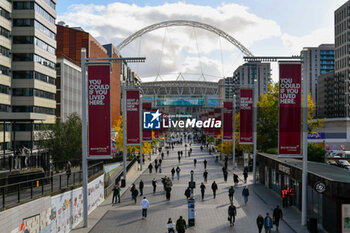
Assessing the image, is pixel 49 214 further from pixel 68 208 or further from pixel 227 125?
pixel 227 125

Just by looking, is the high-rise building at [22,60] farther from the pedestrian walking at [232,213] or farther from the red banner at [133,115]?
the pedestrian walking at [232,213]

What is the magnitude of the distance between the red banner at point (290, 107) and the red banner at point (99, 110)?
934 cm

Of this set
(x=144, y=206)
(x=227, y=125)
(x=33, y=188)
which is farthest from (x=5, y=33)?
(x=33, y=188)

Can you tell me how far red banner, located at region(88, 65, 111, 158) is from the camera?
21.0m

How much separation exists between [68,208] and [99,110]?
5.36 m

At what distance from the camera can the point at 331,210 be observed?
19359mm

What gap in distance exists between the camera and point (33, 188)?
680 inches

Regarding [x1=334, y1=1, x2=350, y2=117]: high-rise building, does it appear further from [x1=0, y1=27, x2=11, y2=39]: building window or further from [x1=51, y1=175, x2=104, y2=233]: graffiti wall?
[x1=51, y1=175, x2=104, y2=233]: graffiti wall

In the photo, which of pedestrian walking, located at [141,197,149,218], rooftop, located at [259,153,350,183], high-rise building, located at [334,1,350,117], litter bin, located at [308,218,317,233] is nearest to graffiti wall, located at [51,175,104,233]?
pedestrian walking, located at [141,197,149,218]

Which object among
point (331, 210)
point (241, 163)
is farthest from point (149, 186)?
point (241, 163)

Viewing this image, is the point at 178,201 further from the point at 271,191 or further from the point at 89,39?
the point at 89,39

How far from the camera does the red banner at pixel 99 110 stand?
21.0 meters

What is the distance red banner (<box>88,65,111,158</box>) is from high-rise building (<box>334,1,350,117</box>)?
337 feet

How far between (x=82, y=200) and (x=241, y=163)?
43489 mm
